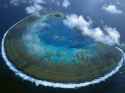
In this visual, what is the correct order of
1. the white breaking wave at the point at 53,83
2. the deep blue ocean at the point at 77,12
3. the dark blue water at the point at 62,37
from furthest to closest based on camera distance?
the dark blue water at the point at 62,37
the white breaking wave at the point at 53,83
the deep blue ocean at the point at 77,12

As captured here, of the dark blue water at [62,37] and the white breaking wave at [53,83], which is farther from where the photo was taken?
the dark blue water at [62,37]

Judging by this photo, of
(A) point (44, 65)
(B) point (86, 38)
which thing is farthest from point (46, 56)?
(B) point (86, 38)

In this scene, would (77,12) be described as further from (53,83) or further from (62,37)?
(53,83)

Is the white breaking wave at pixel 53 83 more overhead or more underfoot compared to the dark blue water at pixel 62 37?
more underfoot

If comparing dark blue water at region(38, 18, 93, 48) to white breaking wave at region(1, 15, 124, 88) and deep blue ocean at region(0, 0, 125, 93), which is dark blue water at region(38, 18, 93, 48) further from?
white breaking wave at region(1, 15, 124, 88)

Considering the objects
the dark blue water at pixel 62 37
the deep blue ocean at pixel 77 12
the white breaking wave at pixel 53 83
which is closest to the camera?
the deep blue ocean at pixel 77 12

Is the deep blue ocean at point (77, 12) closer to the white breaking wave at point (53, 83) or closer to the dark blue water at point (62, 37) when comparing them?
the white breaking wave at point (53, 83)

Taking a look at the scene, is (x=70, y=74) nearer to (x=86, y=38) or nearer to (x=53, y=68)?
(x=53, y=68)

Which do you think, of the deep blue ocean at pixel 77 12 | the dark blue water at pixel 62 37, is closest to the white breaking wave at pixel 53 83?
the deep blue ocean at pixel 77 12
